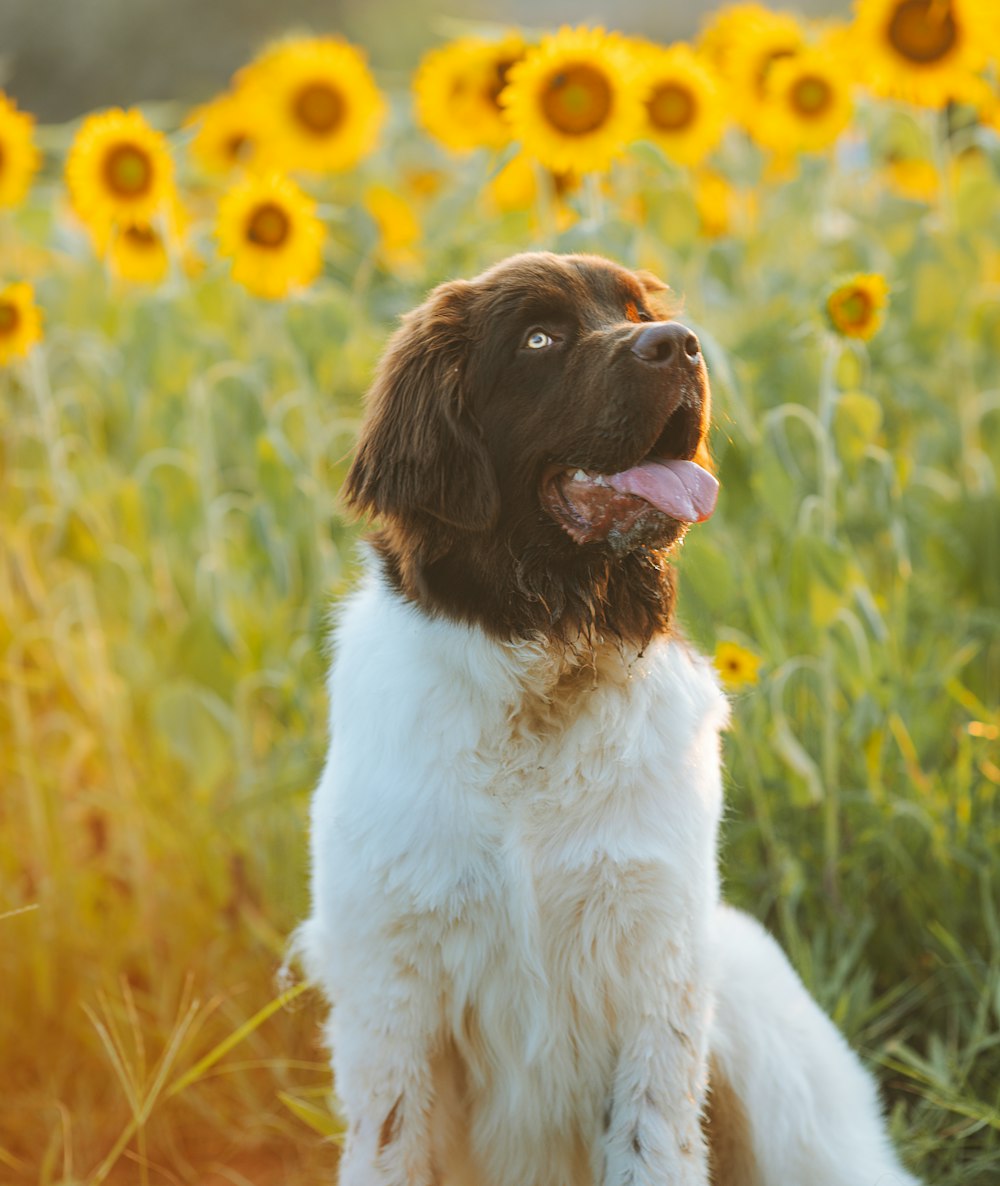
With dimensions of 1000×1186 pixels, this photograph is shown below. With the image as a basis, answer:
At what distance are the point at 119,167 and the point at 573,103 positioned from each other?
4.26 feet

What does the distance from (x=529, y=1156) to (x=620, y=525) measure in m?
1.17

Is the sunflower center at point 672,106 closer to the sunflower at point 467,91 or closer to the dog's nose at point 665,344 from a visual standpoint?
the sunflower at point 467,91

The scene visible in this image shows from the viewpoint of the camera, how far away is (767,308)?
4.06 meters

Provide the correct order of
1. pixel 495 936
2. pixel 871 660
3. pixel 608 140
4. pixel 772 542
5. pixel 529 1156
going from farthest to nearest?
1. pixel 772 542
2. pixel 608 140
3. pixel 871 660
4. pixel 529 1156
5. pixel 495 936

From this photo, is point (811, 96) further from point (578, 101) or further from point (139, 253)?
point (139, 253)

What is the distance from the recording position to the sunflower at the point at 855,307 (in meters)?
2.88

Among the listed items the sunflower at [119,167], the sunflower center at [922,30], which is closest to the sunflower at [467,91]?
the sunflower at [119,167]

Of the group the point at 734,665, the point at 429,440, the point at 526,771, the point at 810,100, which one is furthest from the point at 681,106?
the point at 526,771

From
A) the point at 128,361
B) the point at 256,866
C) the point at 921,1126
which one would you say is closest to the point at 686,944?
the point at 921,1126

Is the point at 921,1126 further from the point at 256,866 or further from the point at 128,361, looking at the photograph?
the point at 128,361

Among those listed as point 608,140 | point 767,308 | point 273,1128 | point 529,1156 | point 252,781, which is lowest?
point 273,1128

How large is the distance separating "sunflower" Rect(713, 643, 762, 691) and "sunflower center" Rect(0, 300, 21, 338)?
1.93 metres

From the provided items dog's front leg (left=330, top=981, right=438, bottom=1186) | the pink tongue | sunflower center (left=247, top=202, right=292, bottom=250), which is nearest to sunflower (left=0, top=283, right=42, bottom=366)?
sunflower center (left=247, top=202, right=292, bottom=250)

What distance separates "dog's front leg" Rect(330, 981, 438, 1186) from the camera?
7.68ft
